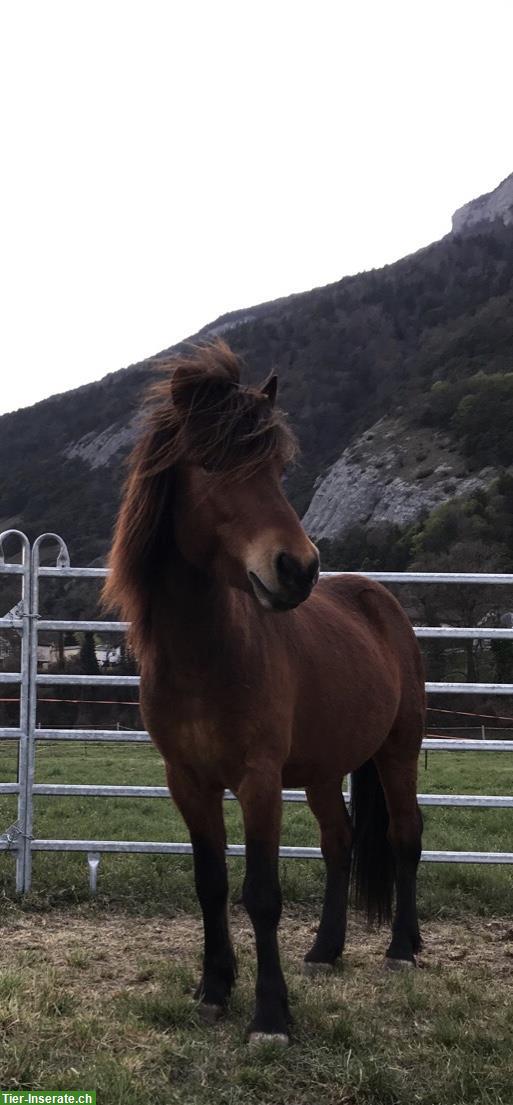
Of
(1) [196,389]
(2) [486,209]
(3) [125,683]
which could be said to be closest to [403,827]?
(3) [125,683]

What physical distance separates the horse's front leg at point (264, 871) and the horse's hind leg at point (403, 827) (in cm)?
142

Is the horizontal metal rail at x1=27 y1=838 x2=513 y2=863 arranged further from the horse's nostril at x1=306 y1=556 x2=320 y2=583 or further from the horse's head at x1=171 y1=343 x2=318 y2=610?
the horse's nostril at x1=306 y1=556 x2=320 y2=583

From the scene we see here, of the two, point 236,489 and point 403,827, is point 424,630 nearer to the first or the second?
point 403,827

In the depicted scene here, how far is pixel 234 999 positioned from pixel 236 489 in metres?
2.02

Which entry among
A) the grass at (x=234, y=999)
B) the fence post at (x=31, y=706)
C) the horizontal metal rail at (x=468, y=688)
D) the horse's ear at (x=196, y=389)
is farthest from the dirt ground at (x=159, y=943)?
the horse's ear at (x=196, y=389)

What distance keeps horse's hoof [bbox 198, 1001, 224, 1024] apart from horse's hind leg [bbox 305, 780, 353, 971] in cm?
94

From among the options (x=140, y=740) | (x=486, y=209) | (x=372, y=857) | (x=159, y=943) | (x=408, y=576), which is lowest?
(x=159, y=943)

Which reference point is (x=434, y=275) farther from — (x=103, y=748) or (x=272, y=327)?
(x=103, y=748)

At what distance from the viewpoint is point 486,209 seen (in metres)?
148

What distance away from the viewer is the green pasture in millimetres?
5648

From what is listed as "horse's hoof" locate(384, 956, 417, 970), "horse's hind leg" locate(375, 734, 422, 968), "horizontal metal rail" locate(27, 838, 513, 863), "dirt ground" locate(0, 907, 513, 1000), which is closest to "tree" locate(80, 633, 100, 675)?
"horizontal metal rail" locate(27, 838, 513, 863)

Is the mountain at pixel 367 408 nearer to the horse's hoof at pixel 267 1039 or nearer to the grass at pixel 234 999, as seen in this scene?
the grass at pixel 234 999

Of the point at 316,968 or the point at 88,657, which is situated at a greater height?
the point at 88,657

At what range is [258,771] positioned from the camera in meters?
3.35
